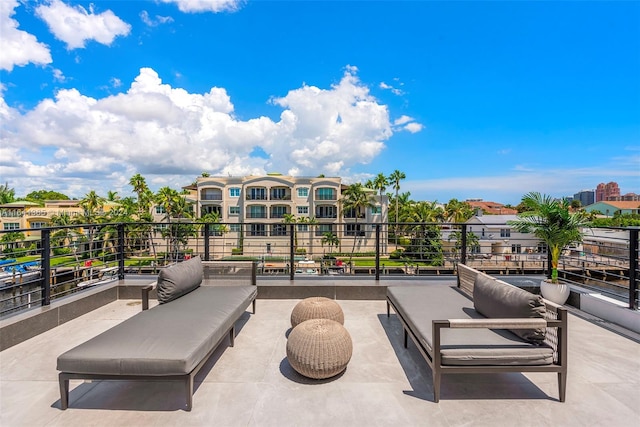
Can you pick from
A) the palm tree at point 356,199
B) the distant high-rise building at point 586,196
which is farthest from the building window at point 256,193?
the distant high-rise building at point 586,196

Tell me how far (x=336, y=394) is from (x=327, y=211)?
31780 millimetres

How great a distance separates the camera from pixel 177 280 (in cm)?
346

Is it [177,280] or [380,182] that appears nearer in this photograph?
[177,280]

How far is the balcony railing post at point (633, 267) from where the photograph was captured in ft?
12.1

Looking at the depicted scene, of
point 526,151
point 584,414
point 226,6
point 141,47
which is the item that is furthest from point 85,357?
point 526,151

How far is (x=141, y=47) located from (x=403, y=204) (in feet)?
131

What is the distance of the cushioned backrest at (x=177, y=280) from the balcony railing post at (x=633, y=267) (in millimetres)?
5540

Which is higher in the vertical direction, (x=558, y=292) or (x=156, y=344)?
(x=156, y=344)

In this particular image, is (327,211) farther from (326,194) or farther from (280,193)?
(280,193)

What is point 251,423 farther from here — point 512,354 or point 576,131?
point 576,131

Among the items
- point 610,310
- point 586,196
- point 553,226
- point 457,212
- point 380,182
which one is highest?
point 586,196

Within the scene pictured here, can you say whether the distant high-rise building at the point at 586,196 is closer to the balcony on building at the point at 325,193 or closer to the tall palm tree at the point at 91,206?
the balcony on building at the point at 325,193

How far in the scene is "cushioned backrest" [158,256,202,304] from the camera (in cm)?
334

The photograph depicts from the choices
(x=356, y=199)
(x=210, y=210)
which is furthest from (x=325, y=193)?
(x=210, y=210)
